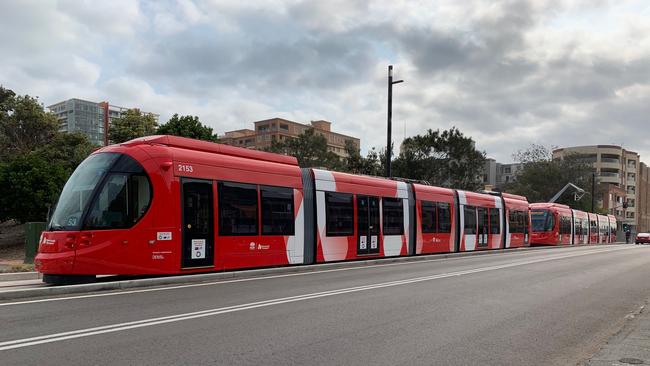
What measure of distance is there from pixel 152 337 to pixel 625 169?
442ft

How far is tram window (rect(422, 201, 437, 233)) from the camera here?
22.2 meters

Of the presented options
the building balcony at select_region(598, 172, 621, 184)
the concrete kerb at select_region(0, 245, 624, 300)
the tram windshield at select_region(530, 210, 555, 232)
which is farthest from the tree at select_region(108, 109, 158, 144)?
the building balcony at select_region(598, 172, 621, 184)

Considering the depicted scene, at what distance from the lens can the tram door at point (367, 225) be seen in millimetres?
18250

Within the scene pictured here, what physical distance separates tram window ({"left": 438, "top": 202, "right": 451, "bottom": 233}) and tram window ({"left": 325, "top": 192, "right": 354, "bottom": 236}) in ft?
22.3

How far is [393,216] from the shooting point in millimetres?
20016

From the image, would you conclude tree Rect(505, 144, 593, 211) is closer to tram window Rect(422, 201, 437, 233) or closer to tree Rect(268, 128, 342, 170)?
tree Rect(268, 128, 342, 170)

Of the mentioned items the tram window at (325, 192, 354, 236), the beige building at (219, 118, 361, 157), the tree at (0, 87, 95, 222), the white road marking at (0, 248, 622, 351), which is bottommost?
the white road marking at (0, 248, 622, 351)

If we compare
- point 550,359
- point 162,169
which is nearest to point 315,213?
point 162,169

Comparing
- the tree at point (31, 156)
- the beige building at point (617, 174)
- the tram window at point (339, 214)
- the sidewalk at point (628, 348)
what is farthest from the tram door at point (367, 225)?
the beige building at point (617, 174)

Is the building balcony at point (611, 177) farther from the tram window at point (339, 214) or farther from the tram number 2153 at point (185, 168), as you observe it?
the tram number 2153 at point (185, 168)

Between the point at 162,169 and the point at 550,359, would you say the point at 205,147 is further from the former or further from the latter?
the point at 550,359

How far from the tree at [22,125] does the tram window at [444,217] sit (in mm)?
37079

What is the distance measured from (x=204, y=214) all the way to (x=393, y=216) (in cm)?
918

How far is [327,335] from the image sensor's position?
6.70 m
